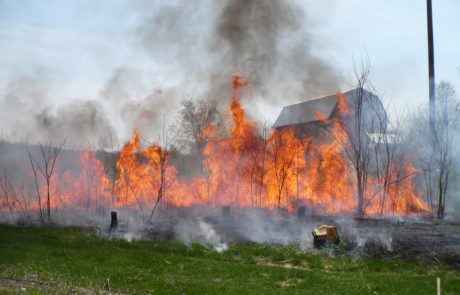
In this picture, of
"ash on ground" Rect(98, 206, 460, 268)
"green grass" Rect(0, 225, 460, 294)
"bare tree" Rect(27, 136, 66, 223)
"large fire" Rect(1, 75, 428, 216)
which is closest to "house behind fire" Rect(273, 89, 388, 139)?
"large fire" Rect(1, 75, 428, 216)

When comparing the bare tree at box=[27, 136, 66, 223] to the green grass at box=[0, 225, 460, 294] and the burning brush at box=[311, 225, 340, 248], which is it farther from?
the burning brush at box=[311, 225, 340, 248]

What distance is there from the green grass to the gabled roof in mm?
22443

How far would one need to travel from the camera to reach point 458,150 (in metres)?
21.3

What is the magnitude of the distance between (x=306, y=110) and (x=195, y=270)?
2940 centimetres

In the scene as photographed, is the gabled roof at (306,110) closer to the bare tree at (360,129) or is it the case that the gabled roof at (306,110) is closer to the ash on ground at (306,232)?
the bare tree at (360,129)

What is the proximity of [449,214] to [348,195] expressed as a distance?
519cm

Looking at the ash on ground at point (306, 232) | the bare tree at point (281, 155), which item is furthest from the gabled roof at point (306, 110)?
the ash on ground at point (306, 232)

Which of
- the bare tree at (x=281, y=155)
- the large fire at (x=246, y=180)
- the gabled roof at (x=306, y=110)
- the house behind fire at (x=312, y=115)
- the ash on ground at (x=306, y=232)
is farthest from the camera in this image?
the gabled roof at (x=306, y=110)

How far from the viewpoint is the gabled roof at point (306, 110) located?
36.3m

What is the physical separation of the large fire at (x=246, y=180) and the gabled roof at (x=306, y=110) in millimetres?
9019

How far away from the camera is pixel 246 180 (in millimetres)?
26328

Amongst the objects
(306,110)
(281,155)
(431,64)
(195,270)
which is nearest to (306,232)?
(195,270)

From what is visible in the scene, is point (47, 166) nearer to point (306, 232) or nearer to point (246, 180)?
point (246, 180)

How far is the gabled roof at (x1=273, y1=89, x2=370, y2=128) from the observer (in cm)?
3633
